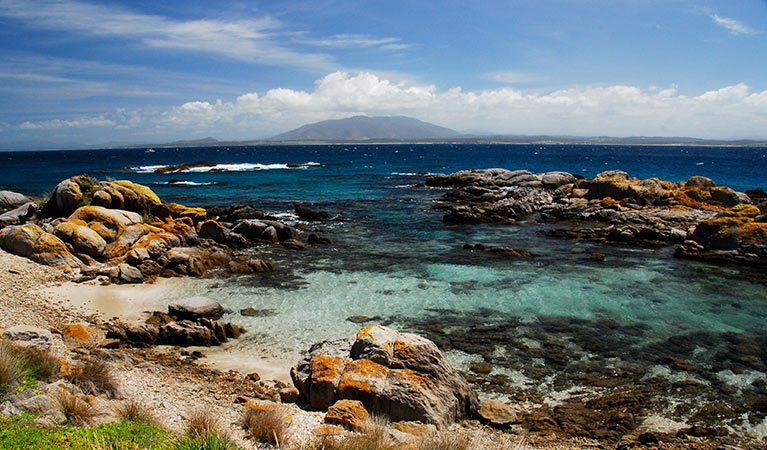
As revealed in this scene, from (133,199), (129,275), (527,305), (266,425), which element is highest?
(133,199)

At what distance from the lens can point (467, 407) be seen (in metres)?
8.71

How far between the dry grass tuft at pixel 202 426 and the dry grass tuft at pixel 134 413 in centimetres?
60

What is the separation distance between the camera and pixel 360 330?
9.08 metres

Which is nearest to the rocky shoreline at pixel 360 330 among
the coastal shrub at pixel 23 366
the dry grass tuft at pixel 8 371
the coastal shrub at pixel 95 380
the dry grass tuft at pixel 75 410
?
the coastal shrub at pixel 95 380

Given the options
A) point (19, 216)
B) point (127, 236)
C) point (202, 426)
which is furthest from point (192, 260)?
point (19, 216)

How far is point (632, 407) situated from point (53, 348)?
12.2 meters

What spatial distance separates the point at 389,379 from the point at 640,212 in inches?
1143

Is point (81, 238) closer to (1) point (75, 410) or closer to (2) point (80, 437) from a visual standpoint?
(1) point (75, 410)

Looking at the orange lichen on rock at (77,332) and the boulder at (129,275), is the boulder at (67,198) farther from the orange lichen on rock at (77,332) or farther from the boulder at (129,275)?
the orange lichen on rock at (77,332)

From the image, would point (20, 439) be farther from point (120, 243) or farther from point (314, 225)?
point (314, 225)

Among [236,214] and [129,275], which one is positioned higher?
[236,214]

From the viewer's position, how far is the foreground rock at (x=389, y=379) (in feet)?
26.1

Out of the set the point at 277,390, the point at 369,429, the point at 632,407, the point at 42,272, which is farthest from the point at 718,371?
the point at 42,272

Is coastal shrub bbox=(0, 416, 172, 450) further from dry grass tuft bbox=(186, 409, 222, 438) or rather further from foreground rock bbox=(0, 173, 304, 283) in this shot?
foreground rock bbox=(0, 173, 304, 283)
